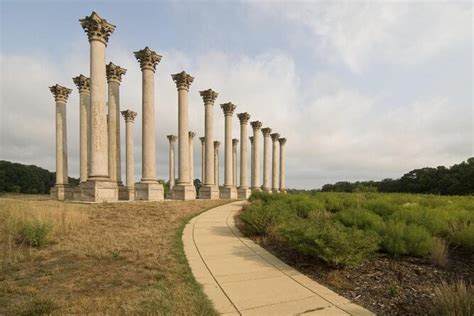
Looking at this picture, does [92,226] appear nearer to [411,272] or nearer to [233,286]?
[233,286]

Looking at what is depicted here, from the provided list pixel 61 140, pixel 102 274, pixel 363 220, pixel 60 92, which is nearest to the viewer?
pixel 102 274

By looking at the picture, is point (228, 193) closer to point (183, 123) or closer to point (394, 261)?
point (183, 123)

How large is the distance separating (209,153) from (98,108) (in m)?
17.3

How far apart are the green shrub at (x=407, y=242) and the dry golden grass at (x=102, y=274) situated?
573 centimetres

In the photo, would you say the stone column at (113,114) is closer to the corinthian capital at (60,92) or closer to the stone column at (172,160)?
the corinthian capital at (60,92)

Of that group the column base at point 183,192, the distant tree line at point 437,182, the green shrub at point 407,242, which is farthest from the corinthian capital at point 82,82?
the distant tree line at point 437,182

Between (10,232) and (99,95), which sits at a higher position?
(99,95)

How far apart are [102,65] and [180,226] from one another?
19.4 meters

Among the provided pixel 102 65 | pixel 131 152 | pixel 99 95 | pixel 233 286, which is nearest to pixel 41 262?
pixel 233 286

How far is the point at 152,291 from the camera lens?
639 centimetres

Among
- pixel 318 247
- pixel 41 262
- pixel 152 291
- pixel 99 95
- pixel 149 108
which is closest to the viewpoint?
pixel 152 291

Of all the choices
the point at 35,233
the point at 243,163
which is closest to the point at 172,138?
the point at 243,163

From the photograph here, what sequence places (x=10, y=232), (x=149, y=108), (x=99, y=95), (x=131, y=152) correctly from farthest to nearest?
1. (x=131, y=152)
2. (x=149, y=108)
3. (x=99, y=95)
4. (x=10, y=232)

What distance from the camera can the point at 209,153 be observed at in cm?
4053
